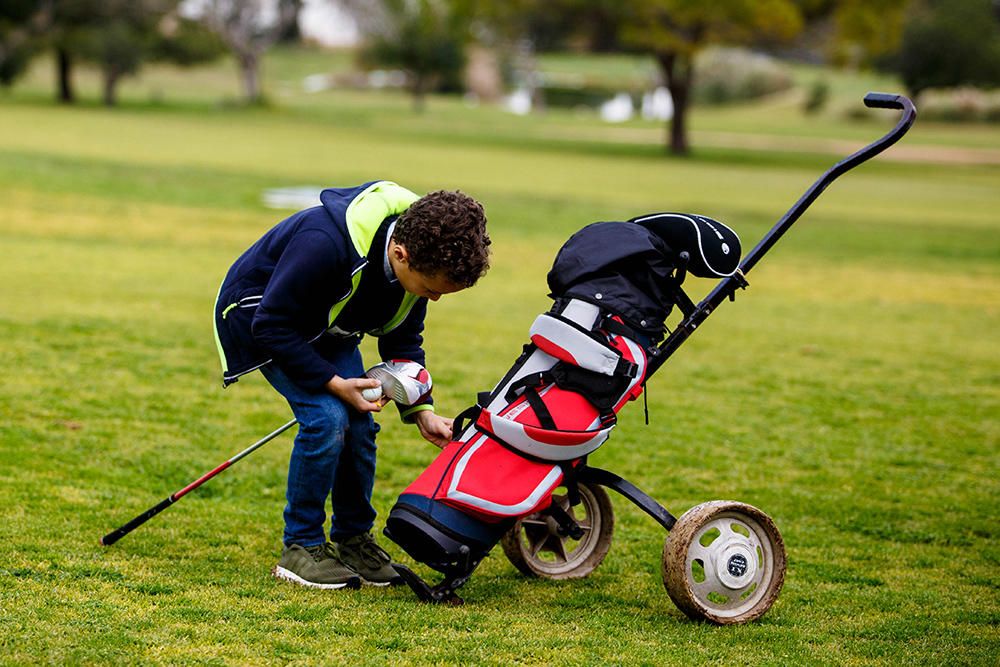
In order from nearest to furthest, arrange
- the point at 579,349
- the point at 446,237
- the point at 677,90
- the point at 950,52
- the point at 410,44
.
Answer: the point at 446,237
the point at 579,349
the point at 677,90
the point at 950,52
the point at 410,44

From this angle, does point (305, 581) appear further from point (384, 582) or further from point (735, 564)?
point (735, 564)

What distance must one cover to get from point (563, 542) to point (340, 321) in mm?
1394

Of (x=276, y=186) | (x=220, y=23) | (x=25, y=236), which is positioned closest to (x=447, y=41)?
(x=220, y=23)

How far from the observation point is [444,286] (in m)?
4.62

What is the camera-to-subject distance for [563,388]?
4.67 m

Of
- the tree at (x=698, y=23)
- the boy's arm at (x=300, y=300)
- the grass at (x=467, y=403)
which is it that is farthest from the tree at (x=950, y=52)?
the boy's arm at (x=300, y=300)

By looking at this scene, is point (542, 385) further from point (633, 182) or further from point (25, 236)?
point (633, 182)

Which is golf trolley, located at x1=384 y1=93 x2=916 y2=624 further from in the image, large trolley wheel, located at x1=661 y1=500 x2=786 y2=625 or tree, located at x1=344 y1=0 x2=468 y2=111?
tree, located at x1=344 y1=0 x2=468 y2=111

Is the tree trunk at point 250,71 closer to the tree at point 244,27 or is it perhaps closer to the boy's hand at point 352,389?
the tree at point 244,27

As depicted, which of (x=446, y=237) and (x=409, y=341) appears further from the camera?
(x=409, y=341)

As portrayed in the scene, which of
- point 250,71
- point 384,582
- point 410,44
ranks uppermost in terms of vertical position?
point 384,582

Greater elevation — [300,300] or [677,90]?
[300,300]

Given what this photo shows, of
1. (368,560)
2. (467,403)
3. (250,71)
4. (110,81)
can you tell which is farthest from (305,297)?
(250,71)

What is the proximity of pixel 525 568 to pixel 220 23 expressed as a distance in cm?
5999
